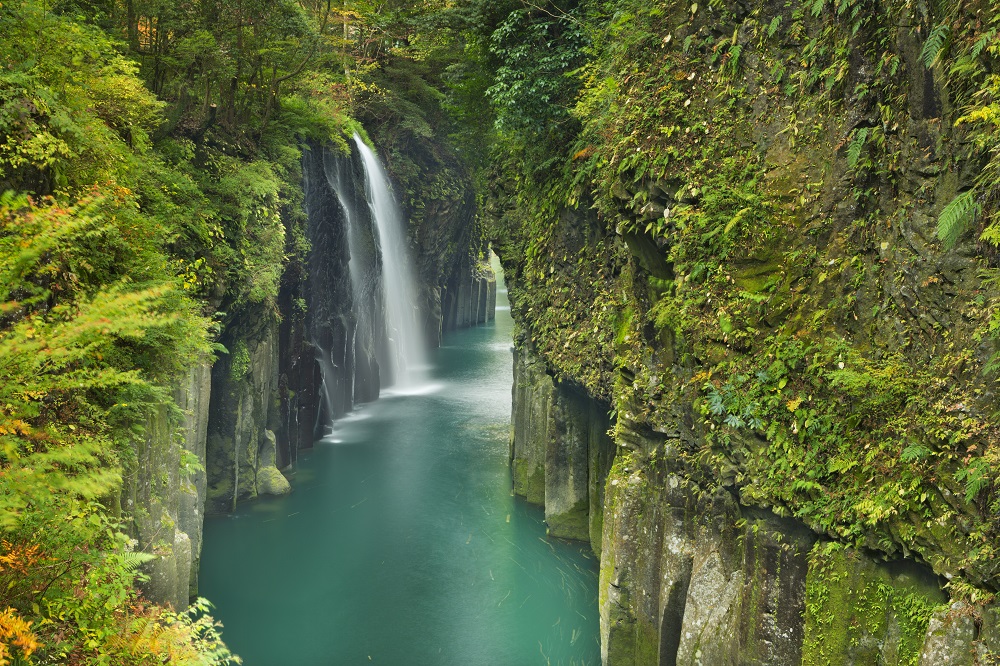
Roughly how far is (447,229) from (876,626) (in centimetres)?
3107

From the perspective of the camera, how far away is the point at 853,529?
707cm

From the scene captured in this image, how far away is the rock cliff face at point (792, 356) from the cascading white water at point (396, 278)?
60.0ft

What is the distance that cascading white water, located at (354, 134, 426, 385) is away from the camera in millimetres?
28938

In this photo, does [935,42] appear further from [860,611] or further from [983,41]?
[860,611]

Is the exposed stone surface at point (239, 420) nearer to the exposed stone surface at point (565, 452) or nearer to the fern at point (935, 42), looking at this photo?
the exposed stone surface at point (565, 452)

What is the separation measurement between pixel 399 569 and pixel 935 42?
13721 millimetres

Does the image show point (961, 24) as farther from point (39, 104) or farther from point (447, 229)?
point (447, 229)

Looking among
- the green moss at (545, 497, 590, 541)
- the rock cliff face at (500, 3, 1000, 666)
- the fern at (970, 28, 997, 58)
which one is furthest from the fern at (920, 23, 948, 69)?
the green moss at (545, 497, 590, 541)

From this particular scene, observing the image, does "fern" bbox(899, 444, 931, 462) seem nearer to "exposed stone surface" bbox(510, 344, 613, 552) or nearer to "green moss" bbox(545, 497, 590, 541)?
"exposed stone surface" bbox(510, 344, 613, 552)

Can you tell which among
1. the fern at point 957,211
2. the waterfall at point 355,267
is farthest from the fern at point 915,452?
the waterfall at point 355,267

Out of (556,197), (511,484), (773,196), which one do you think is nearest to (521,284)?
(556,197)

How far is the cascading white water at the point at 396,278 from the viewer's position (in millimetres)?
28938

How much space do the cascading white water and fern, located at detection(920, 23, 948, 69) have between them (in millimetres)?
21934

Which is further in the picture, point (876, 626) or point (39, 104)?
point (39, 104)
